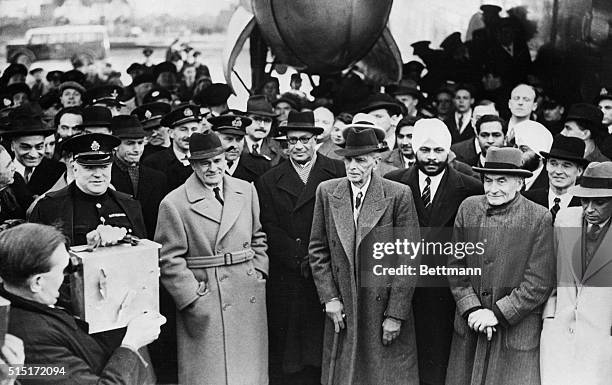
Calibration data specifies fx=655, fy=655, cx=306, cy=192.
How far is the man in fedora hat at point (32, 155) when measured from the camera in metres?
4.43

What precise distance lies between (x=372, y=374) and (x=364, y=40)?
224 centimetres

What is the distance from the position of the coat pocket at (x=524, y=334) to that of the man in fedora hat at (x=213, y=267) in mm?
1634

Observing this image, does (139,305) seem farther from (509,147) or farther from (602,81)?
(602,81)

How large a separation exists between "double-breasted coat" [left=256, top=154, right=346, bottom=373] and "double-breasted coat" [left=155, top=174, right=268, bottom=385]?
113 millimetres

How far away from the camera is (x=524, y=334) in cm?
415

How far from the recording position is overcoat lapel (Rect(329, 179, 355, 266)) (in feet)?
13.9

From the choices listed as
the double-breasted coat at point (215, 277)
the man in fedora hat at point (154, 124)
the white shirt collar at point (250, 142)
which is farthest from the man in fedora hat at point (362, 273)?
the man in fedora hat at point (154, 124)

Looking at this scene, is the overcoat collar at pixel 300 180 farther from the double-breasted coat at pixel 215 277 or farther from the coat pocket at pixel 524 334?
the coat pocket at pixel 524 334

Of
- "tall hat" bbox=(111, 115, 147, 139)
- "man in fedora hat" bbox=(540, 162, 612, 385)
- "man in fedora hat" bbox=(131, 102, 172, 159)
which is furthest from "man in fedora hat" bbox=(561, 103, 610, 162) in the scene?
"tall hat" bbox=(111, 115, 147, 139)

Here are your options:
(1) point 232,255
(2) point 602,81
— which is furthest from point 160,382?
(2) point 602,81

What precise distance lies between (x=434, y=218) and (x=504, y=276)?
0.57m

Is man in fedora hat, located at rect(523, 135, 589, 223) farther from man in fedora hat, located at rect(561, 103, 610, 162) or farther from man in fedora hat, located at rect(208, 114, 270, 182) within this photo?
man in fedora hat, located at rect(208, 114, 270, 182)

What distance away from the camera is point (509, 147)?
441 cm

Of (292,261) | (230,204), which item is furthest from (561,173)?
(230,204)
